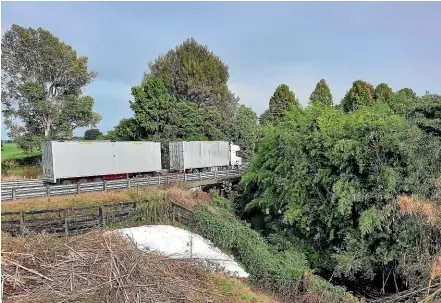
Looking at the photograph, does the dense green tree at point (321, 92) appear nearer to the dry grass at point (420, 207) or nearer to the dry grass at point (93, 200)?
the dry grass at point (93, 200)

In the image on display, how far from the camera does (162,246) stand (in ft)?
35.0

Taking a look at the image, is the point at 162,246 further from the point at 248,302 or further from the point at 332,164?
the point at 332,164

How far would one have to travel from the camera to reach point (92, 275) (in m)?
6.34

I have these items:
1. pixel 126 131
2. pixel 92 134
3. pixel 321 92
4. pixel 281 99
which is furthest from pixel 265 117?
pixel 92 134

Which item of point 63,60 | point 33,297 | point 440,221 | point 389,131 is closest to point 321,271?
point 440,221

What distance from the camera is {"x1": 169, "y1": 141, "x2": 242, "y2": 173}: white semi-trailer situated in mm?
22859

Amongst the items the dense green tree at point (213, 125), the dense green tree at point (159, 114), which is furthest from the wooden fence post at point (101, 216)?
the dense green tree at point (213, 125)

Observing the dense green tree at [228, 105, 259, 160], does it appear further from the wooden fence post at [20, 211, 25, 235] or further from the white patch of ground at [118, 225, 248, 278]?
the wooden fence post at [20, 211, 25, 235]

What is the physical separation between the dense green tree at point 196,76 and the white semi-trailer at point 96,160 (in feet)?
43.5

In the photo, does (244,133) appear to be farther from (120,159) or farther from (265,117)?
(120,159)

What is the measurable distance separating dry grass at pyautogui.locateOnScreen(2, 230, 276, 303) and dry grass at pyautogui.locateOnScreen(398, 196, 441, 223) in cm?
502

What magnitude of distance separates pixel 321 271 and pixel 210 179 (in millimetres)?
9848

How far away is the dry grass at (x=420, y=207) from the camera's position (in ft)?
28.8

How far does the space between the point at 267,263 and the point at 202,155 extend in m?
15.1
